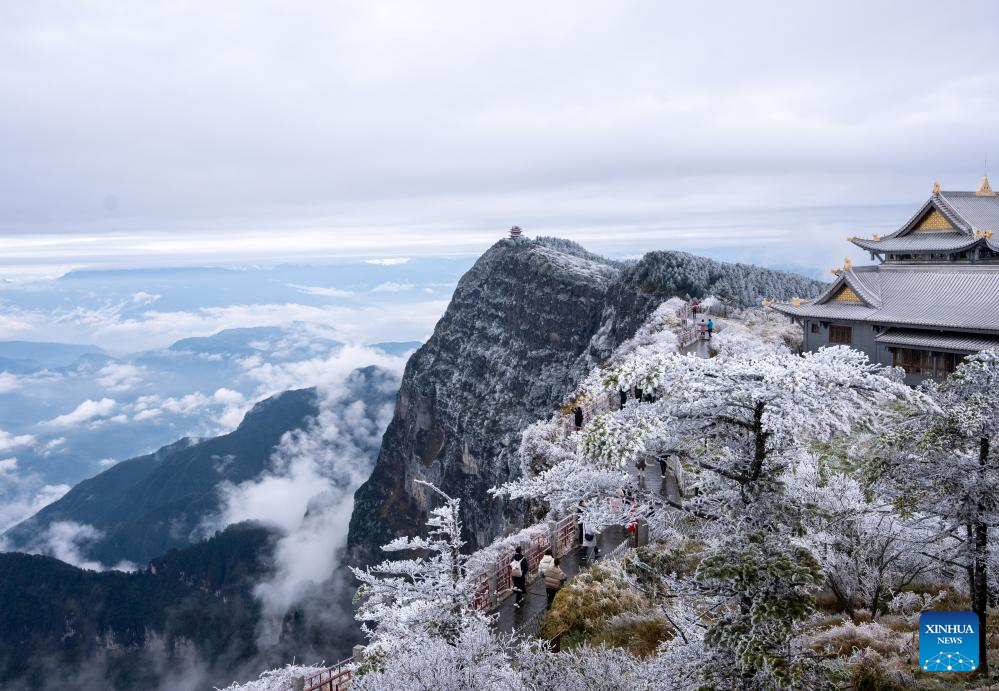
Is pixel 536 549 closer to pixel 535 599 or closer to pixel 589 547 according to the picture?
pixel 589 547

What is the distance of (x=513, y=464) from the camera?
273 feet

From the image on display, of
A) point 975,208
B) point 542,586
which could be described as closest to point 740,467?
point 542,586

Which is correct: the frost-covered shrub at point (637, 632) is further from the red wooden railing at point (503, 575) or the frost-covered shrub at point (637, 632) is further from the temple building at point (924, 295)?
the temple building at point (924, 295)

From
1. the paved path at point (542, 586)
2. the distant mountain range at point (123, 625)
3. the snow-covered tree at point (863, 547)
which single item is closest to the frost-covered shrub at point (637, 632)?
the paved path at point (542, 586)

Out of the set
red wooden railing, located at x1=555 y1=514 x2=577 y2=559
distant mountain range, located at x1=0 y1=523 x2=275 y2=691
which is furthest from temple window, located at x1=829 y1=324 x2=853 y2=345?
distant mountain range, located at x1=0 y1=523 x2=275 y2=691

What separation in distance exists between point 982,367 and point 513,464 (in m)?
74.1

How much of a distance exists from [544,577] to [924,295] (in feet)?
98.4

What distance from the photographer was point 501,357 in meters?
116

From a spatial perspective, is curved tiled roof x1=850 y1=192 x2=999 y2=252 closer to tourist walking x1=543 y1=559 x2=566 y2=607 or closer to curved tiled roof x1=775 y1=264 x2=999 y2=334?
curved tiled roof x1=775 y1=264 x2=999 y2=334

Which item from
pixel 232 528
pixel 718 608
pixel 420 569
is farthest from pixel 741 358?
pixel 232 528

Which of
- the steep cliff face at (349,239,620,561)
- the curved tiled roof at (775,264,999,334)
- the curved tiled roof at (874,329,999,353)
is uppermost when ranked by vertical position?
the curved tiled roof at (775,264,999,334)

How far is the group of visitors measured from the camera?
1911 centimetres

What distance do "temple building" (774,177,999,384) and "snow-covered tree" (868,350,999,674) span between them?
82.5ft

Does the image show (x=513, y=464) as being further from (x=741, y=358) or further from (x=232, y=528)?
(x=232, y=528)
